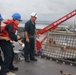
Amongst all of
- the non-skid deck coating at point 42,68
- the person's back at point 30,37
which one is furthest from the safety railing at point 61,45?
the non-skid deck coating at point 42,68

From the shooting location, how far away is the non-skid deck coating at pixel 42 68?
6.20m

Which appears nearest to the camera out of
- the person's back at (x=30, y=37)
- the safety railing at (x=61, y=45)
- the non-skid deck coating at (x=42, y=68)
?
the non-skid deck coating at (x=42, y=68)

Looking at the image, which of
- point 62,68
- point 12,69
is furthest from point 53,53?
point 12,69

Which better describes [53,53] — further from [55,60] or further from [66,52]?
[55,60]

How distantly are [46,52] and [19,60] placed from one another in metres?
2.77

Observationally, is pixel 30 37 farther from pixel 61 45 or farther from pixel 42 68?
pixel 61 45

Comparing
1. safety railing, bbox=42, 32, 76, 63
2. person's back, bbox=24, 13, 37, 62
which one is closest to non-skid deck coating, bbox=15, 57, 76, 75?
person's back, bbox=24, 13, 37, 62

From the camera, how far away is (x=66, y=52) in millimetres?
9617

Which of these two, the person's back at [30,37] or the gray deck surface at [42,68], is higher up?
the person's back at [30,37]

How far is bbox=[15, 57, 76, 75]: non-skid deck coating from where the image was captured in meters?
6.20

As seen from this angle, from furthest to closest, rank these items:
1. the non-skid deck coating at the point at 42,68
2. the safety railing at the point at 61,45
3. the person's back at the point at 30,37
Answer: the safety railing at the point at 61,45
the person's back at the point at 30,37
the non-skid deck coating at the point at 42,68

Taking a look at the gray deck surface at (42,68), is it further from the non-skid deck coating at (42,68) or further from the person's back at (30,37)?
the person's back at (30,37)

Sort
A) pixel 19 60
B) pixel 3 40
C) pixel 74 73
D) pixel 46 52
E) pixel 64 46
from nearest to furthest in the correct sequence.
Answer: pixel 3 40, pixel 74 73, pixel 19 60, pixel 64 46, pixel 46 52

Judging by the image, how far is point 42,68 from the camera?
21.9 feet
